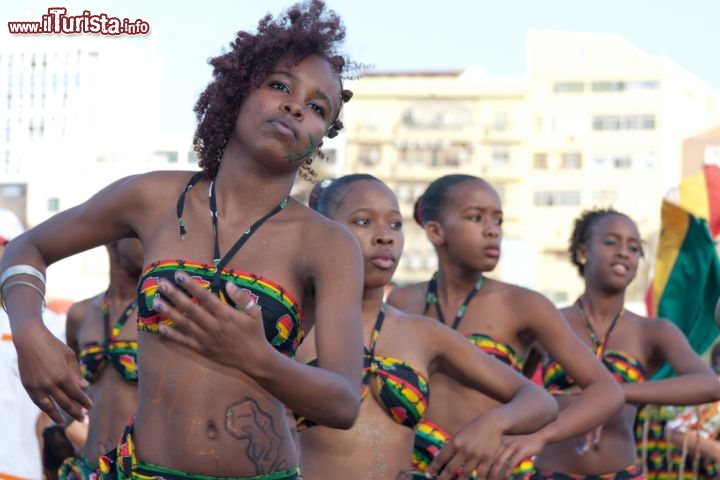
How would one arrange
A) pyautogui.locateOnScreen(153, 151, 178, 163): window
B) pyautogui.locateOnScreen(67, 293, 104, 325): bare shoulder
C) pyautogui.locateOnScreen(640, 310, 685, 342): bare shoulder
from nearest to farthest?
1. pyautogui.locateOnScreen(67, 293, 104, 325): bare shoulder
2. pyautogui.locateOnScreen(640, 310, 685, 342): bare shoulder
3. pyautogui.locateOnScreen(153, 151, 178, 163): window

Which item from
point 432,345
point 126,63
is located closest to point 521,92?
point 126,63

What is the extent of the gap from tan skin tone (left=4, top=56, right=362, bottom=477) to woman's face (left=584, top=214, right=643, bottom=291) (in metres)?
4.54

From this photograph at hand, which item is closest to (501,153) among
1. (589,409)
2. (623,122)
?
(623,122)

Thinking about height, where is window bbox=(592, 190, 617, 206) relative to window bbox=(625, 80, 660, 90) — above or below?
below

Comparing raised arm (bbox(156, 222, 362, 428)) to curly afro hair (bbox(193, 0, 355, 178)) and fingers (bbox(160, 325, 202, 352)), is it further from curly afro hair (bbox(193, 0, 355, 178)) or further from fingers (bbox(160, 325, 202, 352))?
curly afro hair (bbox(193, 0, 355, 178))

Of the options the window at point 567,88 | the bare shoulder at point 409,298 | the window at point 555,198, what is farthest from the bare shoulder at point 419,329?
the window at point 567,88

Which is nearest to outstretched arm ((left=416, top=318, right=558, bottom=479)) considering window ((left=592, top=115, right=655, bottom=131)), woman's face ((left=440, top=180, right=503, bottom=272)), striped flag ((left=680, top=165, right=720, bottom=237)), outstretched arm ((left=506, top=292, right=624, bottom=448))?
outstretched arm ((left=506, top=292, right=624, bottom=448))

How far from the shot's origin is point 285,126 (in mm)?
4105

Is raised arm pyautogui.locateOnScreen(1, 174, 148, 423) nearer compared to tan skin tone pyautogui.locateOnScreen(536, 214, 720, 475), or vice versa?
raised arm pyautogui.locateOnScreen(1, 174, 148, 423)

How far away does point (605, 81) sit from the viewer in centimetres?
8725

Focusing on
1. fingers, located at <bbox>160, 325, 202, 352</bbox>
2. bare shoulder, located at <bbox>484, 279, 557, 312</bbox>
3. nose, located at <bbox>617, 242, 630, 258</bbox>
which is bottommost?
bare shoulder, located at <bbox>484, 279, 557, 312</bbox>

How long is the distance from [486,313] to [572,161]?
265 ft

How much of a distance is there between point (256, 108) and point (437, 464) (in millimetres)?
1517

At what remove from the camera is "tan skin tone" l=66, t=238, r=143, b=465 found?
257 inches
